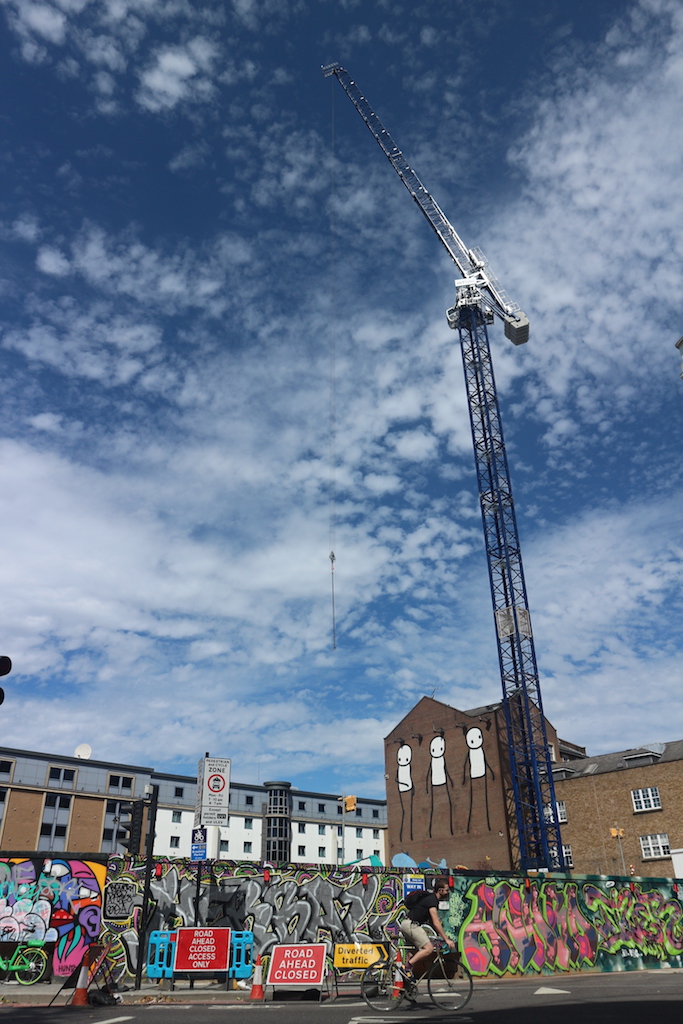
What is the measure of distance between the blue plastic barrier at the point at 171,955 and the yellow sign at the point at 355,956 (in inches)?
70.6

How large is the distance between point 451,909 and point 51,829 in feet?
220

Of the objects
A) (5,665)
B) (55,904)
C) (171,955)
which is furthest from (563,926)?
(5,665)

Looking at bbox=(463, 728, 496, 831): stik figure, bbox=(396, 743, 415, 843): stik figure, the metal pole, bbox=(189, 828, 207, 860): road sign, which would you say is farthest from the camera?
bbox=(396, 743, 415, 843): stik figure

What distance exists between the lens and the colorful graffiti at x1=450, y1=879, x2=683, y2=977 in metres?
18.7

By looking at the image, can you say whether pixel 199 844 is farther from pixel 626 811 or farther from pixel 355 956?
pixel 626 811

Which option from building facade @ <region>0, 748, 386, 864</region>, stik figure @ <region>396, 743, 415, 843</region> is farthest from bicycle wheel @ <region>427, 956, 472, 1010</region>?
A: building facade @ <region>0, 748, 386, 864</region>

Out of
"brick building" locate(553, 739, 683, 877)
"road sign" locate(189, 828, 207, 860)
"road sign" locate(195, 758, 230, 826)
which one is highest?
"brick building" locate(553, 739, 683, 877)

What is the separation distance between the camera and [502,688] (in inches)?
2190

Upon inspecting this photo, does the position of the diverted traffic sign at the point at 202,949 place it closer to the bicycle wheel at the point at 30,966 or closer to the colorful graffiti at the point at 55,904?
the colorful graffiti at the point at 55,904

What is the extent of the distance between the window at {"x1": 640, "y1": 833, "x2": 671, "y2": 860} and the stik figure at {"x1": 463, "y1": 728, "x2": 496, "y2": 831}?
1047 cm

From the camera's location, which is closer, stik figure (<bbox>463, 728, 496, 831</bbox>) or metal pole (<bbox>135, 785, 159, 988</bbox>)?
metal pole (<bbox>135, 785, 159, 988</bbox>)

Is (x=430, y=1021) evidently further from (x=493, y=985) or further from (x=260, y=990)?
(x=493, y=985)

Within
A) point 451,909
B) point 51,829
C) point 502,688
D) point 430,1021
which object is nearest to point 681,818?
point 502,688

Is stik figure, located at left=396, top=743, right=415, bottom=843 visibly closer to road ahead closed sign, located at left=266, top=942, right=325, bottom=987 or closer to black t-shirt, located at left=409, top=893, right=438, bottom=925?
road ahead closed sign, located at left=266, top=942, right=325, bottom=987
